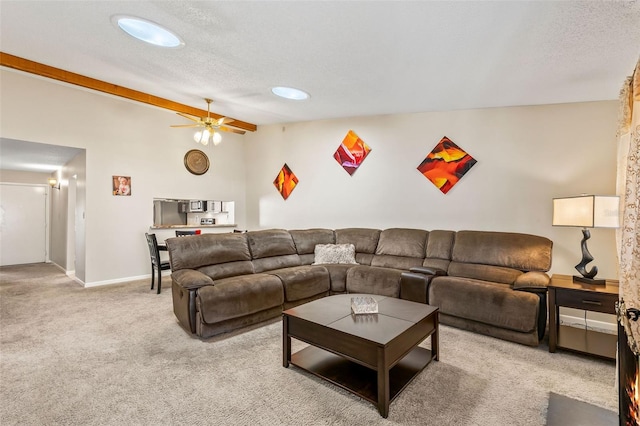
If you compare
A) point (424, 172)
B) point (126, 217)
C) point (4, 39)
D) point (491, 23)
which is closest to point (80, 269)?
point (126, 217)

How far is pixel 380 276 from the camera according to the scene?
3.63m

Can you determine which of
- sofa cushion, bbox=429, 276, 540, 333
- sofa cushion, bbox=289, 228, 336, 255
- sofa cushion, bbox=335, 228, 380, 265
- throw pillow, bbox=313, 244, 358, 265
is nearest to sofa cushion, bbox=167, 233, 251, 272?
sofa cushion, bbox=289, 228, 336, 255

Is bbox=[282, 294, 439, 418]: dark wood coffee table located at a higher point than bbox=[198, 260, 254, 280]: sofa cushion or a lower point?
lower

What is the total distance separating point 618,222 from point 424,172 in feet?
7.27

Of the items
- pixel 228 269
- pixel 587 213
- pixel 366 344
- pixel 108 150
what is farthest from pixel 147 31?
pixel 587 213

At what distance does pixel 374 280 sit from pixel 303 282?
0.87m

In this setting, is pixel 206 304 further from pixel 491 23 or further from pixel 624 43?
pixel 624 43

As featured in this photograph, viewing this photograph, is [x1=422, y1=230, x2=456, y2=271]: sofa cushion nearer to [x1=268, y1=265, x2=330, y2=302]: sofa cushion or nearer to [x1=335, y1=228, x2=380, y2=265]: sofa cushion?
[x1=335, y1=228, x2=380, y2=265]: sofa cushion

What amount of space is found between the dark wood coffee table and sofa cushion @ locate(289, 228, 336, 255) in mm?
1911

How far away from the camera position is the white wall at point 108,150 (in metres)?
4.11

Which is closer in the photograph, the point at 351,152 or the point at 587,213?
the point at 587,213

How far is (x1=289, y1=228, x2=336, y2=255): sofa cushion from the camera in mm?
4469

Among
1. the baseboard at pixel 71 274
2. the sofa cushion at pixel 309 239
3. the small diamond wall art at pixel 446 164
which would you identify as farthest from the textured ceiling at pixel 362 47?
the baseboard at pixel 71 274

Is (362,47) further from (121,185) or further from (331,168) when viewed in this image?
(121,185)
